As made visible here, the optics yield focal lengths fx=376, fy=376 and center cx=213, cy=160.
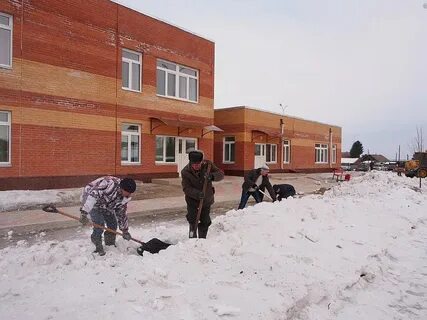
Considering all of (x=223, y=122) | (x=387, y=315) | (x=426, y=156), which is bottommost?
(x=387, y=315)

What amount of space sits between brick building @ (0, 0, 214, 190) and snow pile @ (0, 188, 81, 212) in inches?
46.1

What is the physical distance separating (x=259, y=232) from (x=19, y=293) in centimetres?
352

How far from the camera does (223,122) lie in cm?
2494

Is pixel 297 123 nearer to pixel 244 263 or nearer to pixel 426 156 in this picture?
pixel 426 156

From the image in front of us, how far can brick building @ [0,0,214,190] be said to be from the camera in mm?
12523

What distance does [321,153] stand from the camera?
3347cm

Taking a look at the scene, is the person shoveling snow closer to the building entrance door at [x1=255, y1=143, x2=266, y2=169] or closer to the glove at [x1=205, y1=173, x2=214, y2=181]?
the glove at [x1=205, y1=173, x2=214, y2=181]

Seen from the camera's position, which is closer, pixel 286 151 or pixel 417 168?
pixel 417 168

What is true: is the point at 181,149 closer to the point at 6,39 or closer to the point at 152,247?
the point at 6,39

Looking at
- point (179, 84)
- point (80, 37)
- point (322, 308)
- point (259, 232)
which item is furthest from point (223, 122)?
point (322, 308)

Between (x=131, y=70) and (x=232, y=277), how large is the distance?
13727 mm

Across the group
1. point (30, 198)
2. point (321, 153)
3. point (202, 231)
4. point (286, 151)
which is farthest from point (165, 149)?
point (321, 153)

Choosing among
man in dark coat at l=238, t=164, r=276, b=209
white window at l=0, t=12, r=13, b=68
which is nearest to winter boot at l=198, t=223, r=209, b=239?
man in dark coat at l=238, t=164, r=276, b=209

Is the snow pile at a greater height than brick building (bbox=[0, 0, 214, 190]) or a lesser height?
lesser
